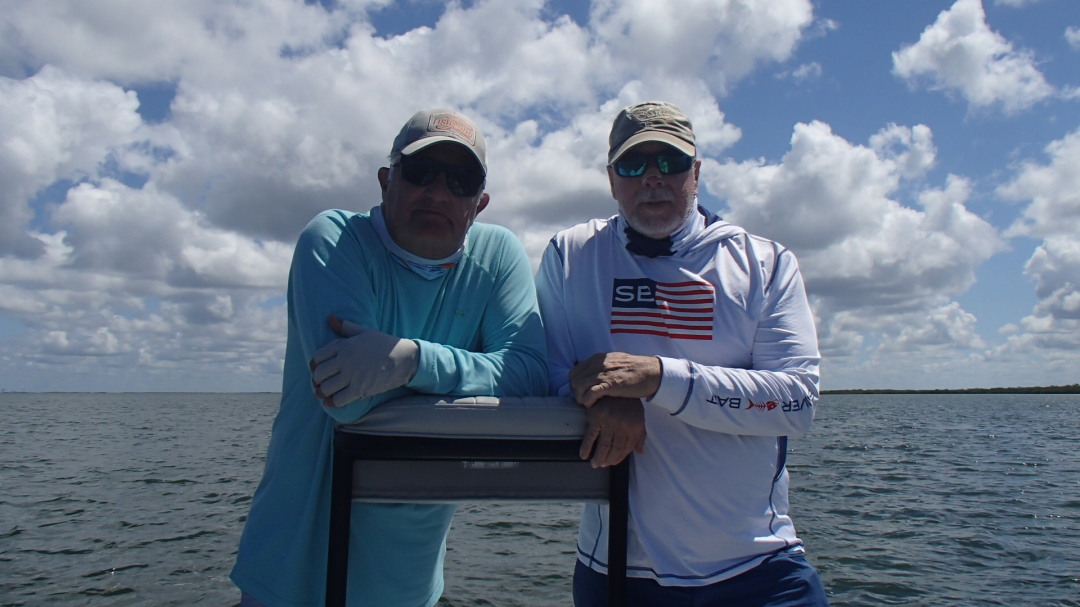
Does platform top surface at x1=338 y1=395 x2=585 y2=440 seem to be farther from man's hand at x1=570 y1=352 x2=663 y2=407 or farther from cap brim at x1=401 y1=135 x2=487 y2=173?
cap brim at x1=401 y1=135 x2=487 y2=173

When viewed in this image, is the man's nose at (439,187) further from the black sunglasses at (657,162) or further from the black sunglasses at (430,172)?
the black sunglasses at (657,162)

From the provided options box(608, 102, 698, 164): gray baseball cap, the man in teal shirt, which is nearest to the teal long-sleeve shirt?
the man in teal shirt

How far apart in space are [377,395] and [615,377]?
0.85 meters

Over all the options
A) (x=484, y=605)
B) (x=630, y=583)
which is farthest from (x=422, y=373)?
(x=484, y=605)

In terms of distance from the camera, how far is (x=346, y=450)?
2.30 metres

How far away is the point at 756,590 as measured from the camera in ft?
9.07

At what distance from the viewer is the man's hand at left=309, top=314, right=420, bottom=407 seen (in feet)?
7.41

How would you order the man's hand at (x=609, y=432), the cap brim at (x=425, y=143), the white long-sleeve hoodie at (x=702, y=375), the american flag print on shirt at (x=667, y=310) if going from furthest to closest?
the american flag print on shirt at (x=667, y=310) < the white long-sleeve hoodie at (x=702, y=375) < the cap brim at (x=425, y=143) < the man's hand at (x=609, y=432)

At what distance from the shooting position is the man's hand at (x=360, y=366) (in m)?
2.26

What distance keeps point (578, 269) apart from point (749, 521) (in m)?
1.29

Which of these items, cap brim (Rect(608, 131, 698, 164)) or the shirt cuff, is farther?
cap brim (Rect(608, 131, 698, 164))

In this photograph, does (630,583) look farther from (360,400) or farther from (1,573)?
(1,573)

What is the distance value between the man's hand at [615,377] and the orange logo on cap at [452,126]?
100 centimetres

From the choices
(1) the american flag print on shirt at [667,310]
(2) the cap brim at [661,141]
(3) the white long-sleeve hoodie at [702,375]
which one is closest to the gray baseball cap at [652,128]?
(2) the cap brim at [661,141]
